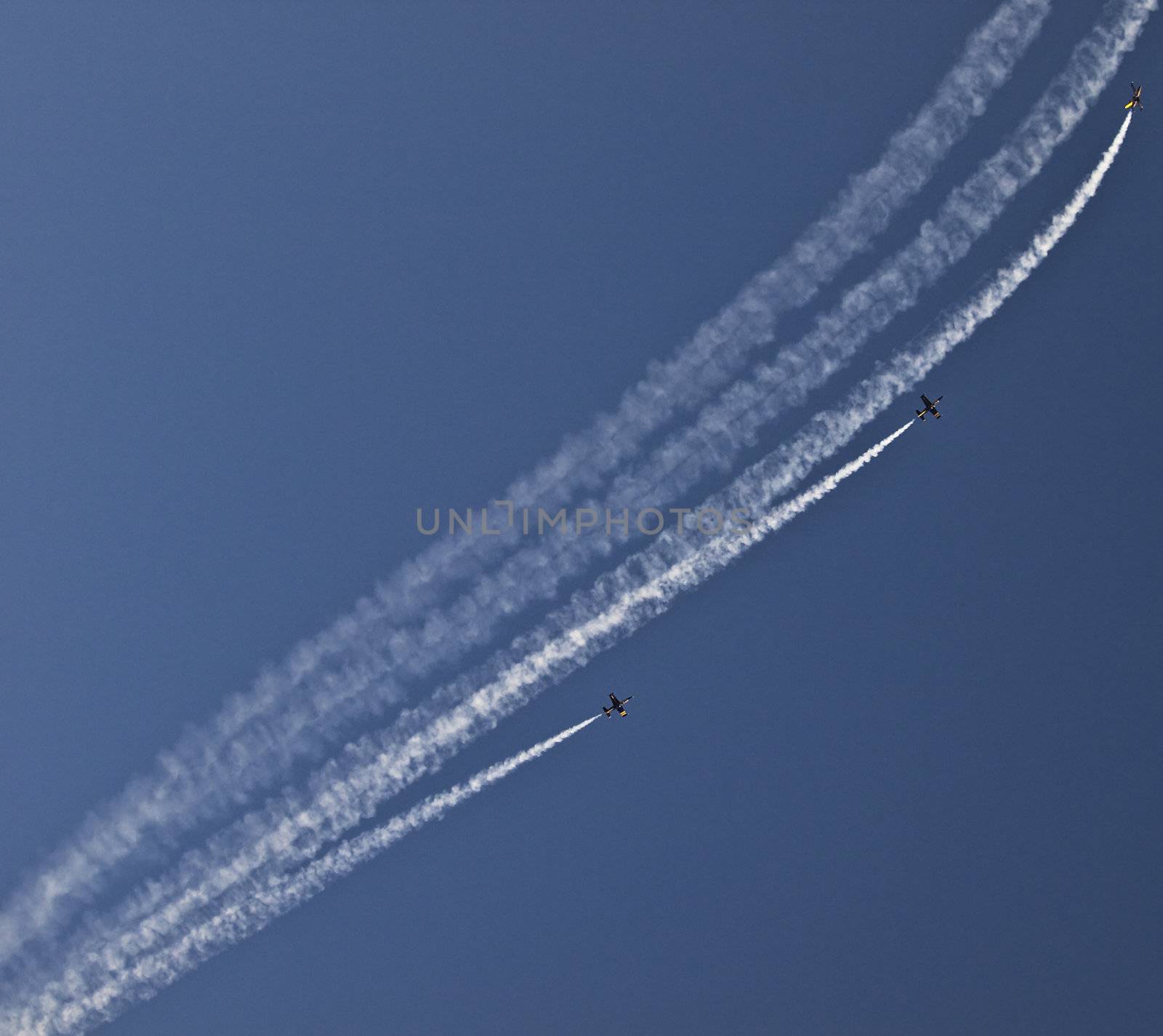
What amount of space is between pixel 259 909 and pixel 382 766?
24.3 feet

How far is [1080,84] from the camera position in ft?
139

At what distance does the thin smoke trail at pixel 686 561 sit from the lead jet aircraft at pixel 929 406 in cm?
70

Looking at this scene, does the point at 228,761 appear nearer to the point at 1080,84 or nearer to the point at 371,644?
the point at 371,644

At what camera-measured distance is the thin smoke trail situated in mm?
41719

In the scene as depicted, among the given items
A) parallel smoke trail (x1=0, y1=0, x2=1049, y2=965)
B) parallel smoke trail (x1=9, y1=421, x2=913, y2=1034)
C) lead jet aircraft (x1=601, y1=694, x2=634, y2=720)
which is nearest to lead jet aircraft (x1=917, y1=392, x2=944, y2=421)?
parallel smoke trail (x1=9, y1=421, x2=913, y2=1034)

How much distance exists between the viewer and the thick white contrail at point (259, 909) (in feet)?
144

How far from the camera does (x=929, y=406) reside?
1678 inches

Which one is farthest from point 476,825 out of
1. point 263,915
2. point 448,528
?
point 448,528

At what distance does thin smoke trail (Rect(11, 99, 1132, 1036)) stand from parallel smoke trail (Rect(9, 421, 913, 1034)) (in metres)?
0.05

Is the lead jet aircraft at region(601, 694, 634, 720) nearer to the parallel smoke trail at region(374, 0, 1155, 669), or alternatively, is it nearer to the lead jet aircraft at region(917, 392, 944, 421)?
the parallel smoke trail at region(374, 0, 1155, 669)

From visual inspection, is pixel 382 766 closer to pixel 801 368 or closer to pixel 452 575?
pixel 452 575

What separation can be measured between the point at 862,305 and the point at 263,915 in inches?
1216

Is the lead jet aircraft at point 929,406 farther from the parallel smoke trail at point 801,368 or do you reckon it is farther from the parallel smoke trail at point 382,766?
the parallel smoke trail at point 801,368

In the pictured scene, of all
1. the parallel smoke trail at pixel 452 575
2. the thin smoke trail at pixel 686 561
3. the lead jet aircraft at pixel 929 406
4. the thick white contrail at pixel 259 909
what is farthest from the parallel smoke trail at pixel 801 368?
the thick white contrail at pixel 259 909
